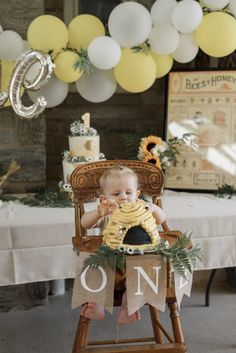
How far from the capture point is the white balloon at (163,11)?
90.1 inches

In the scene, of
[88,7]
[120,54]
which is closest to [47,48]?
[120,54]

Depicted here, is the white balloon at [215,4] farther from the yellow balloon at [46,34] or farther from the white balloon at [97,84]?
the yellow balloon at [46,34]

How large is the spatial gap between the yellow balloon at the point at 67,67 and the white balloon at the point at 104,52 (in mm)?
92

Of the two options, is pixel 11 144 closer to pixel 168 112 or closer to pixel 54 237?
pixel 54 237

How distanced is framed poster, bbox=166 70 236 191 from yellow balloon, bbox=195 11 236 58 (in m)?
0.31

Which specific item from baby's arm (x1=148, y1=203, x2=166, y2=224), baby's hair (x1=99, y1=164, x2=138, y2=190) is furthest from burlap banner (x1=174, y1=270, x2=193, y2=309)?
baby's hair (x1=99, y1=164, x2=138, y2=190)

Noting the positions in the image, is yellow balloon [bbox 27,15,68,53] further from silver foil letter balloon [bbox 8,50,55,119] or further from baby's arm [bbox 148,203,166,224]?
baby's arm [bbox 148,203,166,224]

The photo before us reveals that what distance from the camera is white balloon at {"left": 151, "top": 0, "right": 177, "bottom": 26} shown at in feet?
7.51

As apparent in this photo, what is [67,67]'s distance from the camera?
2.24 m

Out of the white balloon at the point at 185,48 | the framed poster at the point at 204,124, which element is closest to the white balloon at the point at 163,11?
the white balloon at the point at 185,48

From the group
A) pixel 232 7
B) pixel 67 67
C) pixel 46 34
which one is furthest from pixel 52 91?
pixel 232 7

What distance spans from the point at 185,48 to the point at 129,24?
37 cm

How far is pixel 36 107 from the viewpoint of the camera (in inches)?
75.4

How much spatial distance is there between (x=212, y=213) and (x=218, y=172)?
1.47 ft
